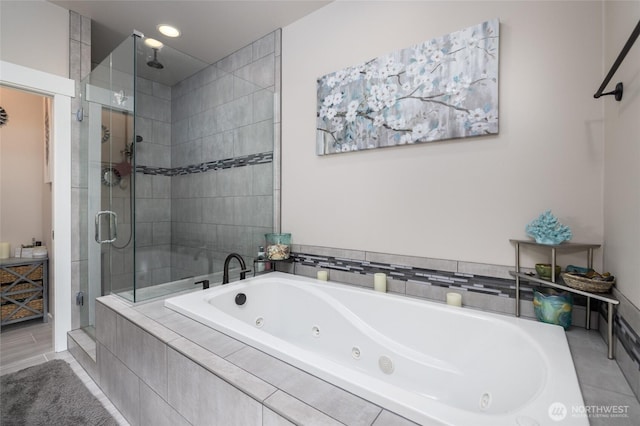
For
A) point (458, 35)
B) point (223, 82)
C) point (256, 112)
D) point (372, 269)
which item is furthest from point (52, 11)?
point (372, 269)

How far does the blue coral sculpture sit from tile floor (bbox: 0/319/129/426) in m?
2.35

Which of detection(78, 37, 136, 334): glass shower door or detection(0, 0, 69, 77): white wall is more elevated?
detection(0, 0, 69, 77): white wall

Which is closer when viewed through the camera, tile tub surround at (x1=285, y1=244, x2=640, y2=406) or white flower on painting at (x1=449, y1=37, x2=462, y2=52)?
tile tub surround at (x1=285, y1=244, x2=640, y2=406)

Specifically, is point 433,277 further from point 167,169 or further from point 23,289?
point 23,289

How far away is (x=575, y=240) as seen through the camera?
1444mm

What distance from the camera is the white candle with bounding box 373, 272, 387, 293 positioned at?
193 cm

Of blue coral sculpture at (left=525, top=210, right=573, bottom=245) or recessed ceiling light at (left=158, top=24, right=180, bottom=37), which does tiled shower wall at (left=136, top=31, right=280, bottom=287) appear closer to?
recessed ceiling light at (left=158, top=24, right=180, bottom=37)

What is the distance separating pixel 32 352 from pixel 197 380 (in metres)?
2.27

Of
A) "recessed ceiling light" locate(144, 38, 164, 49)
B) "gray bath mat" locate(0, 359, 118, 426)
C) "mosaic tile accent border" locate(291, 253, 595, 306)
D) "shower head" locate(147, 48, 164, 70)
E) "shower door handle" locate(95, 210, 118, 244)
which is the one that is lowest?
"gray bath mat" locate(0, 359, 118, 426)

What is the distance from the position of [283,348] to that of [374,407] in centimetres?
41

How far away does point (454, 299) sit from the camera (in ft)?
5.41

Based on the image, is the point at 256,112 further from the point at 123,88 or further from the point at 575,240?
the point at 575,240

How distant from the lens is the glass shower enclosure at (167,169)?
6.55 ft

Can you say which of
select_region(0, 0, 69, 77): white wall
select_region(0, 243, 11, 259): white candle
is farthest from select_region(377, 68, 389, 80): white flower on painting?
select_region(0, 243, 11, 259): white candle
